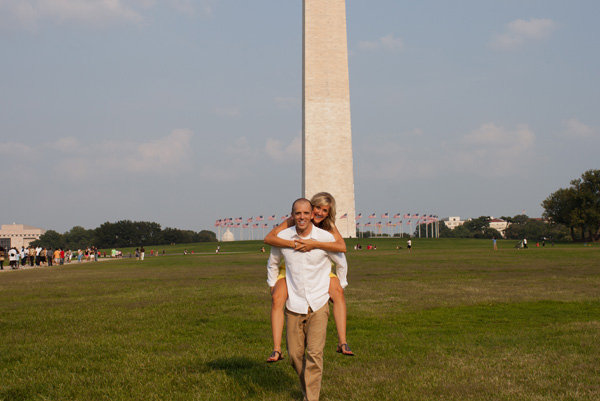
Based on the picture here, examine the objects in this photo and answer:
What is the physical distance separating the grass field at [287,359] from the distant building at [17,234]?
19072 centimetres

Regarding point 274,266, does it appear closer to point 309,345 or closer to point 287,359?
point 309,345

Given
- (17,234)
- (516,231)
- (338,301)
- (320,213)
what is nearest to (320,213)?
(320,213)

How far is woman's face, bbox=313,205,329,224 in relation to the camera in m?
5.45

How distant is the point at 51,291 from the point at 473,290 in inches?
452

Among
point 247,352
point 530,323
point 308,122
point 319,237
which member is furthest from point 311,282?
point 308,122

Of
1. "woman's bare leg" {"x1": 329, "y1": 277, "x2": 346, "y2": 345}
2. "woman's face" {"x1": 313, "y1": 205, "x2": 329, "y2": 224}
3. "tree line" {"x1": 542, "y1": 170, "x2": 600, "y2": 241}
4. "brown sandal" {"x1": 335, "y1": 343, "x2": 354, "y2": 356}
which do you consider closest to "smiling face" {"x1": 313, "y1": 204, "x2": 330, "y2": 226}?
"woman's face" {"x1": 313, "y1": 205, "x2": 329, "y2": 224}

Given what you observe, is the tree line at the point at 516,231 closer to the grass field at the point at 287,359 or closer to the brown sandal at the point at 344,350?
the grass field at the point at 287,359

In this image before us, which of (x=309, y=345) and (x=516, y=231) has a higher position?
(x=516, y=231)

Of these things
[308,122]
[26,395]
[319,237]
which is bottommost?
[26,395]

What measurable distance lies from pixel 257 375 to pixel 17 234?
672ft

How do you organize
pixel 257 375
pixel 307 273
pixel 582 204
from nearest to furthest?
1. pixel 307 273
2. pixel 257 375
3. pixel 582 204

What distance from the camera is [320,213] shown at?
5.46 meters

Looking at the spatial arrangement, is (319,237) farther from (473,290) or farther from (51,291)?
(51,291)

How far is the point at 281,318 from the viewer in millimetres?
5387
